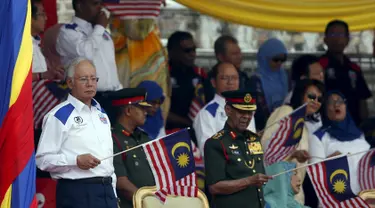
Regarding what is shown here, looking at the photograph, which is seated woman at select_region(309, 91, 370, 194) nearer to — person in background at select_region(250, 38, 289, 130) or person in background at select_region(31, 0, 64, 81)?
person in background at select_region(250, 38, 289, 130)

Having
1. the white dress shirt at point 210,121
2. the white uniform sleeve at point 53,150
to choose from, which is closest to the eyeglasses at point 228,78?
the white dress shirt at point 210,121

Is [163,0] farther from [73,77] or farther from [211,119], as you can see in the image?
[73,77]

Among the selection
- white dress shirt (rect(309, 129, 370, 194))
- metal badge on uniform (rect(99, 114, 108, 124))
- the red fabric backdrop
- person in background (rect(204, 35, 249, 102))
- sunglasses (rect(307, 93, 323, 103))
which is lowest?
white dress shirt (rect(309, 129, 370, 194))

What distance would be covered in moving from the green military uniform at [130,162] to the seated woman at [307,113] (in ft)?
5.07

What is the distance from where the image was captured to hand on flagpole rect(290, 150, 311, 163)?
40.9 feet

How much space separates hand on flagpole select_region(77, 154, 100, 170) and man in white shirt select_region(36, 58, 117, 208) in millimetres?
34

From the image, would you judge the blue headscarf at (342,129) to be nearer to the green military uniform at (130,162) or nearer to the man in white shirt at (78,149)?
the green military uniform at (130,162)

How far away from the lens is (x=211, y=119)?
1243 cm

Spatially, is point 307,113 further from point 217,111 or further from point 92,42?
point 92,42

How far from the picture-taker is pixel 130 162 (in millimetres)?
11266

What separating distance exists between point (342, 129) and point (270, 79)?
175 centimetres

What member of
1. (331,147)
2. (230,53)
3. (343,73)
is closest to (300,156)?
(331,147)

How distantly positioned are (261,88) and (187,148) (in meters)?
3.24

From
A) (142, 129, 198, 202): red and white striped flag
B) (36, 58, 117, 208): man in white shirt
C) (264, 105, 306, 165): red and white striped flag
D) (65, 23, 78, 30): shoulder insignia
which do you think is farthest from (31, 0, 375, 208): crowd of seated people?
(36, 58, 117, 208): man in white shirt
